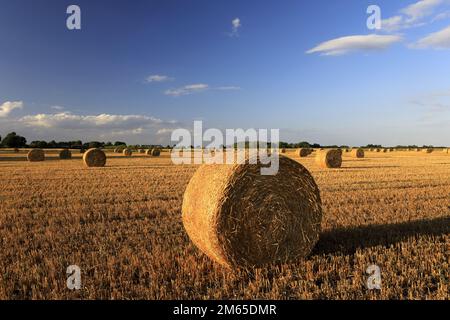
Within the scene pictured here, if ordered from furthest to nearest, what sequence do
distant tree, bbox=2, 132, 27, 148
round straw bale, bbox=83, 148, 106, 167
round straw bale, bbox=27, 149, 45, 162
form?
distant tree, bbox=2, 132, 27, 148 → round straw bale, bbox=27, 149, 45, 162 → round straw bale, bbox=83, 148, 106, 167

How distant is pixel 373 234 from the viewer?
6871 millimetres

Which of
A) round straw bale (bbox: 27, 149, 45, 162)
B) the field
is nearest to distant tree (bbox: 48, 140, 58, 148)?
round straw bale (bbox: 27, 149, 45, 162)

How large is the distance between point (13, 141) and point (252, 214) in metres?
75.3

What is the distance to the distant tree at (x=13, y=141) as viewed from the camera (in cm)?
6981

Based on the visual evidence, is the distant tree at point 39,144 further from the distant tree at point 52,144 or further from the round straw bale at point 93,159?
the round straw bale at point 93,159

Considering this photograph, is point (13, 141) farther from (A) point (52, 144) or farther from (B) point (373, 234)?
(B) point (373, 234)

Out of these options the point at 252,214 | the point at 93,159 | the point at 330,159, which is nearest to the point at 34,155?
the point at 93,159

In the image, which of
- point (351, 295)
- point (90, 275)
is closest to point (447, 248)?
point (351, 295)

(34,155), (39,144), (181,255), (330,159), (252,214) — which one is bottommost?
(181,255)

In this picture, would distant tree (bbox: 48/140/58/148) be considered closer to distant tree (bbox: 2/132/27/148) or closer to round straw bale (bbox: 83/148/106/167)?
distant tree (bbox: 2/132/27/148)

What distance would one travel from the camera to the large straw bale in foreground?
547 cm

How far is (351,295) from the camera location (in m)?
4.41

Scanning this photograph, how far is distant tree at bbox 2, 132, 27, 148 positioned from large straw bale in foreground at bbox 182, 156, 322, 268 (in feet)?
243

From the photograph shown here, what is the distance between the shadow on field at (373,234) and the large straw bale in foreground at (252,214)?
1.61ft
